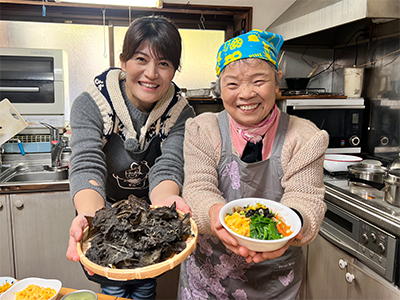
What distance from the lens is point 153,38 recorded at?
1.31 metres

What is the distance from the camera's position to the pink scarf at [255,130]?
123 cm

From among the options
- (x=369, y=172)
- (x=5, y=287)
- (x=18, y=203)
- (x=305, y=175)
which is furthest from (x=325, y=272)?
(x=18, y=203)

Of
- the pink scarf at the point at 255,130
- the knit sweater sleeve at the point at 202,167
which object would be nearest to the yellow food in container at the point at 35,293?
the knit sweater sleeve at the point at 202,167

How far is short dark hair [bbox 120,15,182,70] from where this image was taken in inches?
51.3

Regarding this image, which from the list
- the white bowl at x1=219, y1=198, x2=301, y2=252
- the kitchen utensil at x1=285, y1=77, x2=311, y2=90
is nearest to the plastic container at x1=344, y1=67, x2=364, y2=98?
the kitchen utensil at x1=285, y1=77, x2=311, y2=90

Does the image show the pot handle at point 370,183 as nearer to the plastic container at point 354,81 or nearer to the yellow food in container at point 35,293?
the plastic container at point 354,81

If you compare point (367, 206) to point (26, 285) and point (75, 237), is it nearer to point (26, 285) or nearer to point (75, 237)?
point (75, 237)

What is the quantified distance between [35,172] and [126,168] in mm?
1501

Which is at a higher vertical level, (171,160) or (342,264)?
(171,160)

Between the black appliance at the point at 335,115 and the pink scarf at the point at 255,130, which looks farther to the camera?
the black appliance at the point at 335,115

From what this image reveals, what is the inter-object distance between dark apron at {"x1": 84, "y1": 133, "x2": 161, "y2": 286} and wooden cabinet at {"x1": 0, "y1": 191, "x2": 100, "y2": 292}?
83 centimetres

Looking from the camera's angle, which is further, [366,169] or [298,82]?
[298,82]

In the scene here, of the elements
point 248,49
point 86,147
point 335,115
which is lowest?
point 86,147

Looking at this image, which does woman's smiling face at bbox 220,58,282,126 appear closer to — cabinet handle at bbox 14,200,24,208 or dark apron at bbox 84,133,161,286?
dark apron at bbox 84,133,161,286
